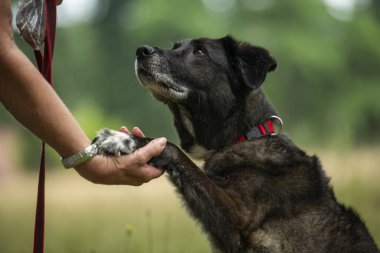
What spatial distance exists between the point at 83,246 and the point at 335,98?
28871mm

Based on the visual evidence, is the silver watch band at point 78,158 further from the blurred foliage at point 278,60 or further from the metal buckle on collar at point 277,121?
the blurred foliage at point 278,60

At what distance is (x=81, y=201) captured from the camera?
1143 centimetres

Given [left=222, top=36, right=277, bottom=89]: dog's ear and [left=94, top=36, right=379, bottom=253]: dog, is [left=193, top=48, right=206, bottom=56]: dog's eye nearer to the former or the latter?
[left=94, top=36, right=379, bottom=253]: dog

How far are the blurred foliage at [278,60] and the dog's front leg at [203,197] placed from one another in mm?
27024

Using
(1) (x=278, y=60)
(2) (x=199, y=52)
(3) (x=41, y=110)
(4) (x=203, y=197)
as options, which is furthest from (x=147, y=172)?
(1) (x=278, y=60)

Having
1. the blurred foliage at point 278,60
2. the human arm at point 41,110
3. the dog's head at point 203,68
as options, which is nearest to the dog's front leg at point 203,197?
the human arm at point 41,110

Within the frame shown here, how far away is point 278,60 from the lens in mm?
31297

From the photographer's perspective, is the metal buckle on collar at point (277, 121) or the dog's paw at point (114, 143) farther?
the metal buckle on collar at point (277, 121)

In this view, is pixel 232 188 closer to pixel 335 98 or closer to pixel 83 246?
pixel 83 246

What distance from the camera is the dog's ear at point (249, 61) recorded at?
4235 millimetres

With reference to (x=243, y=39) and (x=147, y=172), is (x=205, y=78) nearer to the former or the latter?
(x=147, y=172)

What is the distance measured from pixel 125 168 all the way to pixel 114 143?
6.9 inches

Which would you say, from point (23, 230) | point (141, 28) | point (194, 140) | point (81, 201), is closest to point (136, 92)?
point (141, 28)

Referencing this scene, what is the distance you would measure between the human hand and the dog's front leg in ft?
0.39
